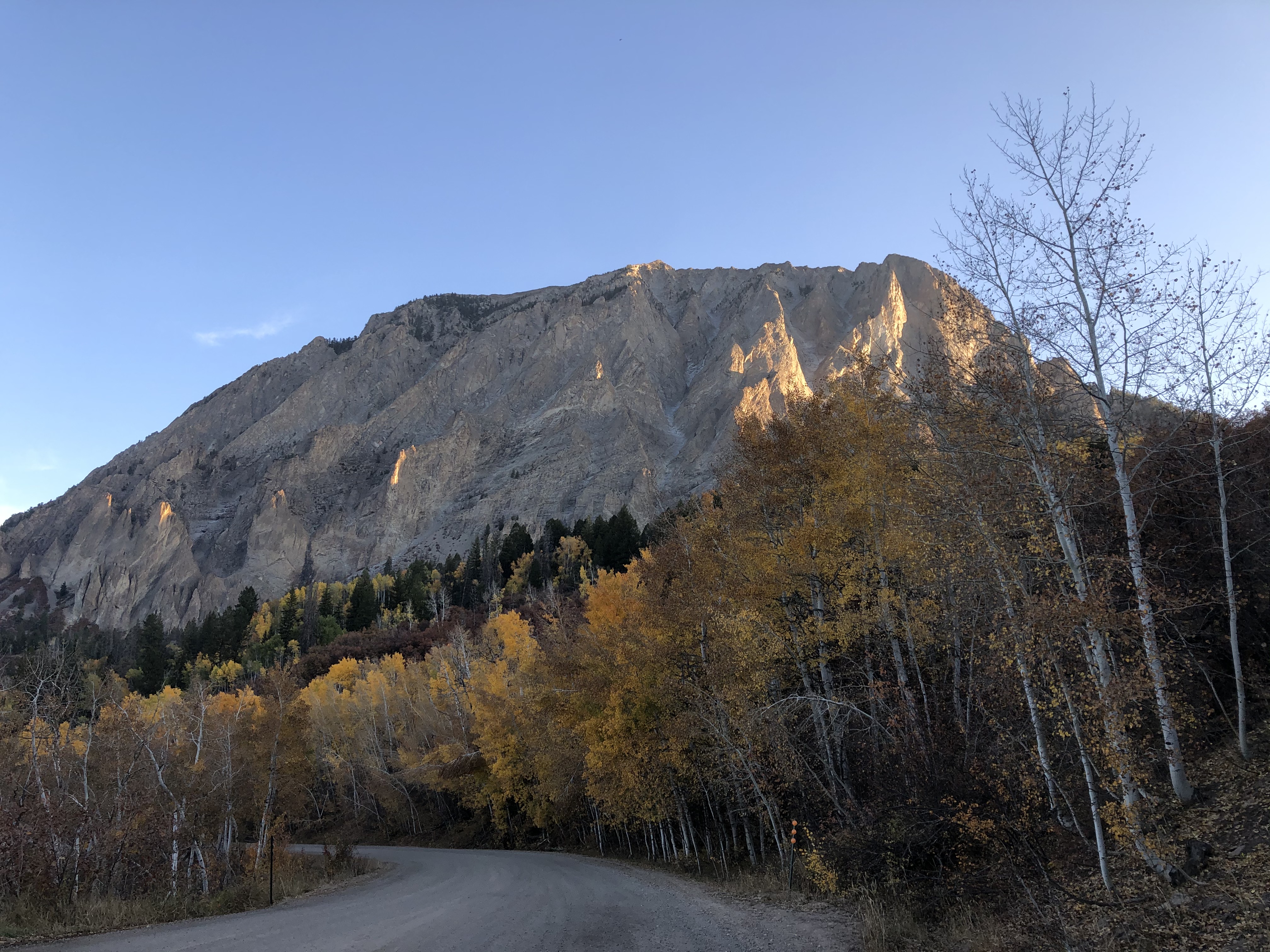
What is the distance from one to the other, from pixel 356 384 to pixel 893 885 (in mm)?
197351

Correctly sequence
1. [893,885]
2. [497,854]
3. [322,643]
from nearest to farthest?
[893,885], [497,854], [322,643]

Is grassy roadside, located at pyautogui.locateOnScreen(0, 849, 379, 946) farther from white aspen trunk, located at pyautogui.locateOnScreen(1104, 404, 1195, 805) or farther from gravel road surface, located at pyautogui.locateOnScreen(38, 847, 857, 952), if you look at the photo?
white aspen trunk, located at pyautogui.locateOnScreen(1104, 404, 1195, 805)

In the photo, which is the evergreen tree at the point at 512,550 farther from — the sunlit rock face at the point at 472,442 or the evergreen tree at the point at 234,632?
the evergreen tree at the point at 234,632

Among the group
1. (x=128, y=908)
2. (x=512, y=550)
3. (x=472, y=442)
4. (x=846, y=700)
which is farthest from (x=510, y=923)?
(x=472, y=442)

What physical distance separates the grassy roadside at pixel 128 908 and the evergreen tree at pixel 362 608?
233 feet

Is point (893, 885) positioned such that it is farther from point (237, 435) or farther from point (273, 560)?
point (237, 435)

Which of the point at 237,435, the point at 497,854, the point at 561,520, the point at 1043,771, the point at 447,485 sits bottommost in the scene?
the point at 497,854

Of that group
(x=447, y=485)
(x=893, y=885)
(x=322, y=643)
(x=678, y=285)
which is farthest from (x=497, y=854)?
(x=678, y=285)

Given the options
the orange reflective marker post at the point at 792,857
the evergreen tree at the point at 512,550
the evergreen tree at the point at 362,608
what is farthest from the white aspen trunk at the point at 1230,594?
the evergreen tree at the point at 362,608

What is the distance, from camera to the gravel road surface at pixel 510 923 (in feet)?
34.2

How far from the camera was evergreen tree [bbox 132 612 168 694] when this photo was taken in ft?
260

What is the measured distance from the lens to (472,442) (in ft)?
469

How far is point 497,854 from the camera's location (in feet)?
102

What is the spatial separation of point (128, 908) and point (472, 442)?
436 feet
